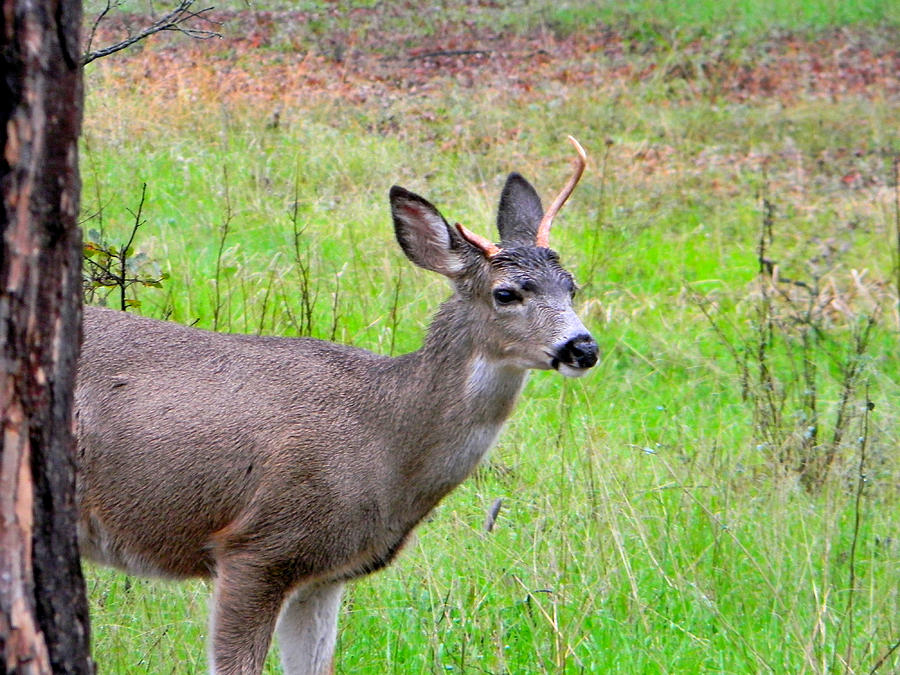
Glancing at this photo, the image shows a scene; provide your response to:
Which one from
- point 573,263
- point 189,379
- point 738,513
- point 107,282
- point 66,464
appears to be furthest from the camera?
point 573,263

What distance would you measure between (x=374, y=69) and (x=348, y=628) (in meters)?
11.0

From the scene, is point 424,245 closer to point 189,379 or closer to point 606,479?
point 189,379

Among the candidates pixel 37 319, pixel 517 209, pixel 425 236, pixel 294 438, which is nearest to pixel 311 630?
pixel 294 438

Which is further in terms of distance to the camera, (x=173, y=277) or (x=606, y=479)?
(x=173, y=277)

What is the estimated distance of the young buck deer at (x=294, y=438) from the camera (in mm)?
4113

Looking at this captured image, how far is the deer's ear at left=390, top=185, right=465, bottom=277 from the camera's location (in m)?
4.48

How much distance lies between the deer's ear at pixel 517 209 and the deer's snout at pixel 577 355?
0.84 m

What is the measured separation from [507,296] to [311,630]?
1261 mm

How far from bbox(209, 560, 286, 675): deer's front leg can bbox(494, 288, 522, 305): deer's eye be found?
3.69 feet

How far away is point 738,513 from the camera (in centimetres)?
519

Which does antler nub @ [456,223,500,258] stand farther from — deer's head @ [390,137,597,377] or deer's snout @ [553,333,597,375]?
deer's snout @ [553,333,597,375]

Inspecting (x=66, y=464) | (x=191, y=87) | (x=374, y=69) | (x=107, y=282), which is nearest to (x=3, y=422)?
(x=66, y=464)

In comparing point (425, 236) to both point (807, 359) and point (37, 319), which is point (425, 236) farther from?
point (807, 359)

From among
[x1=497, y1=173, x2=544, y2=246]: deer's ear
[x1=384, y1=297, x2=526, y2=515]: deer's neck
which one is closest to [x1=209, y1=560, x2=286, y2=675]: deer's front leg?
[x1=384, y1=297, x2=526, y2=515]: deer's neck
